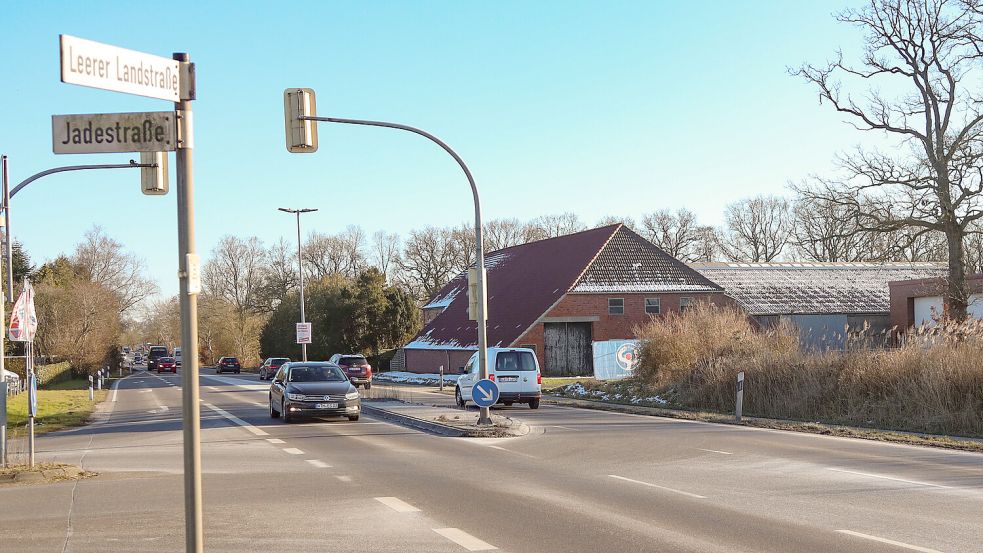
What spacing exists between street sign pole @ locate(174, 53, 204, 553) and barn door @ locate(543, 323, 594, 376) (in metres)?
42.8

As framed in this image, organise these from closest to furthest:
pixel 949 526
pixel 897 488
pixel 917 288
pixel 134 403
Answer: pixel 949 526 < pixel 897 488 < pixel 134 403 < pixel 917 288

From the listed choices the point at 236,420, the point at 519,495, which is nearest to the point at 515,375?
the point at 236,420

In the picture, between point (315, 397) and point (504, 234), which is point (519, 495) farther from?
point (504, 234)

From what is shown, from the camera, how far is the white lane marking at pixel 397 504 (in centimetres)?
1038

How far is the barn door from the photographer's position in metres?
48.0

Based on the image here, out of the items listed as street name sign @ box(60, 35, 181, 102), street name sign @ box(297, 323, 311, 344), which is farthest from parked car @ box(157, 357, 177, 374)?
street name sign @ box(60, 35, 181, 102)

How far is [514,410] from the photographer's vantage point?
2673 cm

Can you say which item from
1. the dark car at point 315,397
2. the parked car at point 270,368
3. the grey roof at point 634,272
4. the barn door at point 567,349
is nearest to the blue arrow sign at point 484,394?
the dark car at point 315,397

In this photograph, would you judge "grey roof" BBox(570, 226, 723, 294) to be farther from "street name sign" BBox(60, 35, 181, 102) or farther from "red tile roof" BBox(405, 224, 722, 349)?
"street name sign" BBox(60, 35, 181, 102)

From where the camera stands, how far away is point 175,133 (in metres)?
5.13

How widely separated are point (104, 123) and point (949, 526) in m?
8.30

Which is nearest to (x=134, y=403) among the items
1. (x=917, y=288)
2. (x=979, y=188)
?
(x=979, y=188)

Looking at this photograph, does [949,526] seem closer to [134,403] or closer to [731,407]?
[731,407]

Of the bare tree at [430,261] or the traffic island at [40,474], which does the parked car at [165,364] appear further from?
the traffic island at [40,474]
